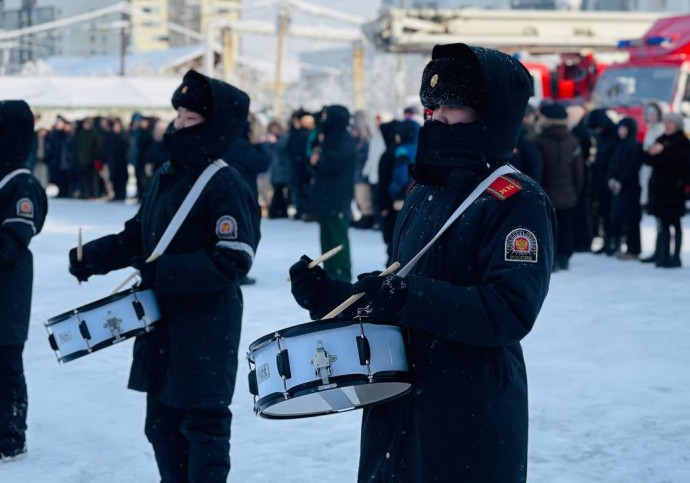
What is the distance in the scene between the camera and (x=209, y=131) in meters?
4.33

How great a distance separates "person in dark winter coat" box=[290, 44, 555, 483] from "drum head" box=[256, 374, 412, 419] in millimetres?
41

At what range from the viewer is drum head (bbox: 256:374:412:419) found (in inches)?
112

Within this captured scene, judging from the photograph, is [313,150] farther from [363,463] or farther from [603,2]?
[603,2]

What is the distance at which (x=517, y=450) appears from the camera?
2.85 meters

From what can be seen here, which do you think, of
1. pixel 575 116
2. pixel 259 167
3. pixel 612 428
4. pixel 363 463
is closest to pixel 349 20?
pixel 575 116

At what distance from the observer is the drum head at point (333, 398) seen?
112 inches

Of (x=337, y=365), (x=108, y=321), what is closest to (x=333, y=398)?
(x=337, y=365)

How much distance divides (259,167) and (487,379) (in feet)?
25.5

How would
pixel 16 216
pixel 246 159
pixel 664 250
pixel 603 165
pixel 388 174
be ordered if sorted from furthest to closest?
pixel 603 165, pixel 664 250, pixel 388 174, pixel 246 159, pixel 16 216

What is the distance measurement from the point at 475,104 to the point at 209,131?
5.54ft

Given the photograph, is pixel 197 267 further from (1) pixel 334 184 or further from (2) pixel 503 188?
(1) pixel 334 184

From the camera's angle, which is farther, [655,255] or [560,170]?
[655,255]

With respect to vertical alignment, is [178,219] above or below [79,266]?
above

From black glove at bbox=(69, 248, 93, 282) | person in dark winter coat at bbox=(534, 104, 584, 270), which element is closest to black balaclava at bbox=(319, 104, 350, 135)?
person in dark winter coat at bbox=(534, 104, 584, 270)
